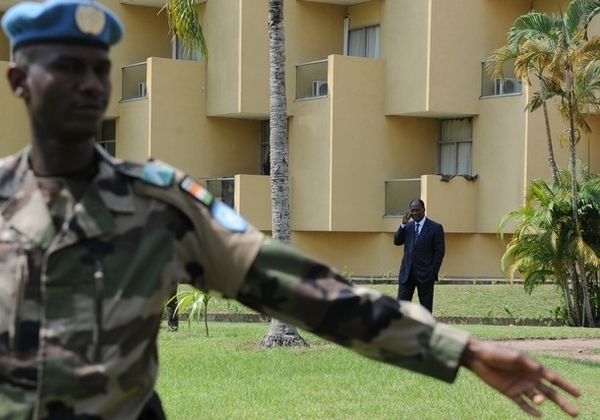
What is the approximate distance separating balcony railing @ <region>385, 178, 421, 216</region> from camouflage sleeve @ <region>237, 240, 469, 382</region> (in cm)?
2630

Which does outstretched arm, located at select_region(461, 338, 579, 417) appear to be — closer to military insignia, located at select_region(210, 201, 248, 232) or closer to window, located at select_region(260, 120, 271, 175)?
military insignia, located at select_region(210, 201, 248, 232)

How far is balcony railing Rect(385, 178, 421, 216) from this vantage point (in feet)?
96.9

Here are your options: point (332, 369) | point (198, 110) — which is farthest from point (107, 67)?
point (198, 110)

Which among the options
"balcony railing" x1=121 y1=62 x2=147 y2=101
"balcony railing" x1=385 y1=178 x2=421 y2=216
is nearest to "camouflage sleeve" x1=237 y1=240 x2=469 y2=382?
"balcony railing" x1=385 y1=178 x2=421 y2=216

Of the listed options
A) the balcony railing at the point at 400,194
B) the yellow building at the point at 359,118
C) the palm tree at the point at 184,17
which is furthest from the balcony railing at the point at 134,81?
the palm tree at the point at 184,17

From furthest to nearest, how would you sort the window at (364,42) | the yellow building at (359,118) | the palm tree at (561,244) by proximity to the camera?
the window at (364,42), the yellow building at (359,118), the palm tree at (561,244)

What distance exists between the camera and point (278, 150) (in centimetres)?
1436

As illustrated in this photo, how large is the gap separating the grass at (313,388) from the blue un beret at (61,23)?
6.74 meters

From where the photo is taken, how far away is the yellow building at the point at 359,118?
28.3 meters

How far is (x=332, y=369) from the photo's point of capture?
12117 mm

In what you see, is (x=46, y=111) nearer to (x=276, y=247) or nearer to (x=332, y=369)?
(x=276, y=247)

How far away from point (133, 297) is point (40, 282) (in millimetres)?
201

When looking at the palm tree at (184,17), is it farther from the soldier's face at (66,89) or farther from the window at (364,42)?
the window at (364,42)

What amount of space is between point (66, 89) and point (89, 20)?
0.55ft
